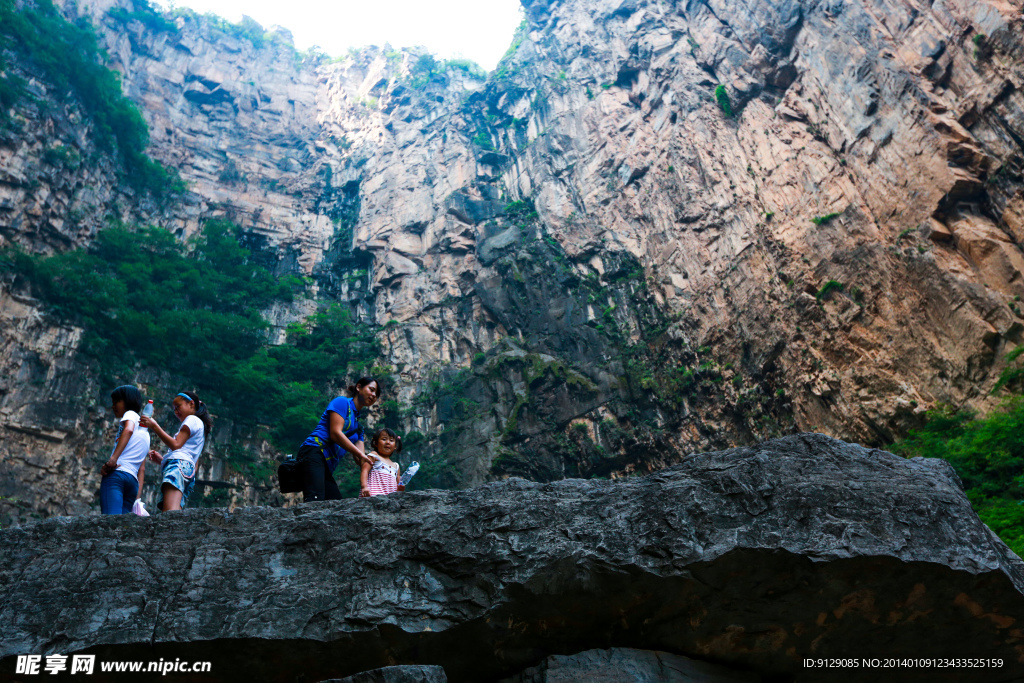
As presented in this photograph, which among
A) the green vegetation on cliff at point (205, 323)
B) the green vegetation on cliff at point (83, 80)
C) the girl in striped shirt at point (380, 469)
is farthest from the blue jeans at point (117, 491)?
the green vegetation on cliff at point (83, 80)

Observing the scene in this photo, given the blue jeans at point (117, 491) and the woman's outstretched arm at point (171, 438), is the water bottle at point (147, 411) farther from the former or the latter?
the blue jeans at point (117, 491)

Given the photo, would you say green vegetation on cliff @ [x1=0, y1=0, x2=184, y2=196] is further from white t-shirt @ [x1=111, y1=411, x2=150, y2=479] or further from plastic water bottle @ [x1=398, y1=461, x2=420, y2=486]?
plastic water bottle @ [x1=398, y1=461, x2=420, y2=486]

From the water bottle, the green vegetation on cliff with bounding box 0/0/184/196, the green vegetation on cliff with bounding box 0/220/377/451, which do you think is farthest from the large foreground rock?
the green vegetation on cliff with bounding box 0/0/184/196

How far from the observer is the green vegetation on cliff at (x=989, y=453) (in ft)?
32.7

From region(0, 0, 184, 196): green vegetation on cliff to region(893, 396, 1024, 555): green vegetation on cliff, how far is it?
1071 inches

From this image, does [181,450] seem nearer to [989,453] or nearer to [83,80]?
[989,453]

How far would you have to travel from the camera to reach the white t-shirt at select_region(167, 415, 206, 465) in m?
4.48

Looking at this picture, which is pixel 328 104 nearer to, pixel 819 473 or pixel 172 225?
pixel 172 225

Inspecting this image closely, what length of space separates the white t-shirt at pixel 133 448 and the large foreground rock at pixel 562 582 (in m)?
0.63

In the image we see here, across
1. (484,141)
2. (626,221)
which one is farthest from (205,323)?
(626,221)

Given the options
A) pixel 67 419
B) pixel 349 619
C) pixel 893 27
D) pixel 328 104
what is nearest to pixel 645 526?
pixel 349 619

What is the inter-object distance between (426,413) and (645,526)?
18.9 metres

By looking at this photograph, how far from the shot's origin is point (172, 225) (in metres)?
25.6

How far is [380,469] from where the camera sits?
16.1 feet
